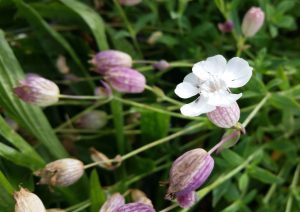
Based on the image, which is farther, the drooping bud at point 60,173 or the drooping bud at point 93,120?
the drooping bud at point 93,120

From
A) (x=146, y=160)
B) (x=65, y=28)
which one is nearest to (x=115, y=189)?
(x=146, y=160)

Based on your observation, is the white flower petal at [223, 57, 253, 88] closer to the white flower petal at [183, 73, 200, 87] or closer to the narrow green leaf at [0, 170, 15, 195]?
the white flower petal at [183, 73, 200, 87]

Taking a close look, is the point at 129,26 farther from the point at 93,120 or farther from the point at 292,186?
the point at 292,186

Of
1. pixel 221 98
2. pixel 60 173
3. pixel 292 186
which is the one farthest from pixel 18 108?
pixel 292 186

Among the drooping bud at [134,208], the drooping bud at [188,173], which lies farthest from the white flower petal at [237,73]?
the drooping bud at [134,208]

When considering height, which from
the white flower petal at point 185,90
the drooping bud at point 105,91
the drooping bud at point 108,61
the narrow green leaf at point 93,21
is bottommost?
the drooping bud at point 105,91

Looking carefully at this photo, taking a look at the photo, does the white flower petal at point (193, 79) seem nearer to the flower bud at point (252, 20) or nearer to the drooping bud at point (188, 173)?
the drooping bud at point (188, 173)

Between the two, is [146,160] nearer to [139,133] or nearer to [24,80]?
[139,133]
